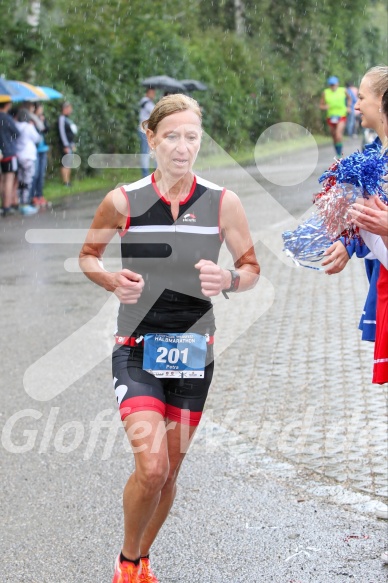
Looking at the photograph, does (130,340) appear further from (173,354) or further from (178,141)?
(178,141)

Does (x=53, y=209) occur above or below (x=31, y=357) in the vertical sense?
below

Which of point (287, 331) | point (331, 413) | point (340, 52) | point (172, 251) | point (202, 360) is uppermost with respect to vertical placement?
point (172, 251)

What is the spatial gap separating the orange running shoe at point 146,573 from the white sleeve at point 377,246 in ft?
5.31

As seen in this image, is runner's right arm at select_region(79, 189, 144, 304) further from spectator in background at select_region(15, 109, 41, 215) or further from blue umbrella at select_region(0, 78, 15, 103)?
spectator in background at select_region(15, 109, 41, 215)

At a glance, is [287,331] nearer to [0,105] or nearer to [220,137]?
[0,105]

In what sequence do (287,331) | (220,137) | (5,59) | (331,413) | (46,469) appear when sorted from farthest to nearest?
(220,137) → (5,59) → (287,331) → (331,413) → (46,469)

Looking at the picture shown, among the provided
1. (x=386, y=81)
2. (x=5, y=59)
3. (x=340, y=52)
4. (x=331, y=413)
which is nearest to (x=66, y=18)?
(x=5, y=59)

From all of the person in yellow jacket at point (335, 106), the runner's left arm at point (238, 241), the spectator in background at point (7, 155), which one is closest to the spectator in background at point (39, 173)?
the spectator in background at point (7, 155)

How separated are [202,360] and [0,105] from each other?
48.4ft

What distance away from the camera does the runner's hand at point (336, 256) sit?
4.59 metres

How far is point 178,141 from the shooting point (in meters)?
4.48

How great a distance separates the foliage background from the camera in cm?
2653

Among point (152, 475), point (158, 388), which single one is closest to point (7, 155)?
point (158, 388)

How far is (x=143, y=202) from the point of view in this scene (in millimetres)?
4520
